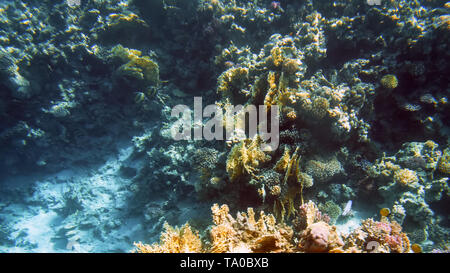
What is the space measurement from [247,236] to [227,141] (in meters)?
1.90

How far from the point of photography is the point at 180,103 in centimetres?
730

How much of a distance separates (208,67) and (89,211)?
5.69 m

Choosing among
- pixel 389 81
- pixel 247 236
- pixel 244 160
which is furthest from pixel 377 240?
pixel 389 81

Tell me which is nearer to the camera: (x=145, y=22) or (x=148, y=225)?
(x=148, y=225)

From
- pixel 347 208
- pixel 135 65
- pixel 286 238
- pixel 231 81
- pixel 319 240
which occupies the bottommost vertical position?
pixel 286 238

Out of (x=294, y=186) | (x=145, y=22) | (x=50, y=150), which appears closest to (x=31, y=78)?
(x=50, y=150)

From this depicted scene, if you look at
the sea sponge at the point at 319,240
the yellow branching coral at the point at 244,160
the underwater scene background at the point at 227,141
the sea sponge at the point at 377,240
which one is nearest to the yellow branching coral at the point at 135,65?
the underwater scene background at the point at 227,141

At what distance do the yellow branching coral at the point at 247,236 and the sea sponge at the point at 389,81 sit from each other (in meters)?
4.09

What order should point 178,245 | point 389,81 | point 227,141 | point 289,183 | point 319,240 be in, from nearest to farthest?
point 319,240 → point 178,245 → point 289,183 → point 227,141 → point 389,81

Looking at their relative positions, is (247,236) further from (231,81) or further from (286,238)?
(231,81)

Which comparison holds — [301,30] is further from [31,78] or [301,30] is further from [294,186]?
[31,78]

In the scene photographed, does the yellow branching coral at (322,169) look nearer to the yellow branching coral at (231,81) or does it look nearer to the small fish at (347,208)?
the small fish at (347,208)

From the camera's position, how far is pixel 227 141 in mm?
4562

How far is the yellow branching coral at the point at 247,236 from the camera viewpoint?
9.63 ft
